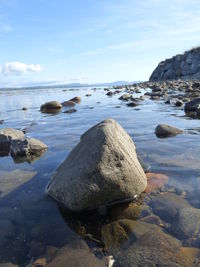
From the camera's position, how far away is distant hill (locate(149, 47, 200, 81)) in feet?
206

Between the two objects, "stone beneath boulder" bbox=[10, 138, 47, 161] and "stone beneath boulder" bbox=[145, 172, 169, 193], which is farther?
"stone beneath boulder" bbox=[10, 138, 47, 161]

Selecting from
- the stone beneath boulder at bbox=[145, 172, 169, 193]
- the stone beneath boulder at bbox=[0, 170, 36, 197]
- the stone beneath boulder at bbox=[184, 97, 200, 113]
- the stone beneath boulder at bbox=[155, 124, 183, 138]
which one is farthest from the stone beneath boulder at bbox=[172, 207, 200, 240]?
the stone beneath boulder at bbox=[184, 97, 200, 113]

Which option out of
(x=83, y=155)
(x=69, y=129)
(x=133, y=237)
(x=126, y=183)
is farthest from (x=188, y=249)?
(x=69, y=129)

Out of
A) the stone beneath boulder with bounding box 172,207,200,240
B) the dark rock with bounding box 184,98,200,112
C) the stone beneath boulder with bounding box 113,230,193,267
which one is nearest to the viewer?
the stone beneath boulder with bounding box 113,230,193,267

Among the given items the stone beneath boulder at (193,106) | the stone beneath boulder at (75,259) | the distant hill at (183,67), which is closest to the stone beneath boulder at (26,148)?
the stone beneath boulder at (75,259)

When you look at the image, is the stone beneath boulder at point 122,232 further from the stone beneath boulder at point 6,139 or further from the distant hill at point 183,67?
the distant hill at point 183,67

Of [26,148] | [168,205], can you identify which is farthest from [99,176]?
[26,148]

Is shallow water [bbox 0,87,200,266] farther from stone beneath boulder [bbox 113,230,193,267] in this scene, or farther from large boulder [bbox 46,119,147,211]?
stone beneath boulder [bbox 113,230,193,267]

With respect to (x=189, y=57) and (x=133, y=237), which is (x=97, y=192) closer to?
(x=133, y=237)

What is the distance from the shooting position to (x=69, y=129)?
13133 mm

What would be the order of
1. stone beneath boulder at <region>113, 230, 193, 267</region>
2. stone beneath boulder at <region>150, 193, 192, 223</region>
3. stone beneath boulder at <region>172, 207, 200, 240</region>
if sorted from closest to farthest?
stone beneath boulder at <region>113, 230, 193, 267</region>, stone beneath boulder at <region>172, 207, 200, 240</region>, stone beneath boulder at <region>150, 193, 192, 223</region>

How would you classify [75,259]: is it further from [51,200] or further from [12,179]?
[12,179]

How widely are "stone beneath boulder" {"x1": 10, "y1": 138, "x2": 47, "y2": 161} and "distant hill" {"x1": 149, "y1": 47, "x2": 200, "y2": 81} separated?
5238 centimetres

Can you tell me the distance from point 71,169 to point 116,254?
2.01 metres
